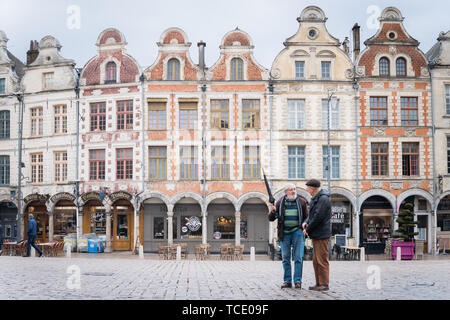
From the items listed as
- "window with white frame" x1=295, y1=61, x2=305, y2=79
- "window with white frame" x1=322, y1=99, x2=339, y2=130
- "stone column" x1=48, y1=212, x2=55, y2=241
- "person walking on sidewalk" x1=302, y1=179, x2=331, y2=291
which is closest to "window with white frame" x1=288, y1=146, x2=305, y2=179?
"window with white frame" x1=322, y1=99, x2=339, y2=130

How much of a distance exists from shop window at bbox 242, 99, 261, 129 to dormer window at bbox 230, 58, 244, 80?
145 cm

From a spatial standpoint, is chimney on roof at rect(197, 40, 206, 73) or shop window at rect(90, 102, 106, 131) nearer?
chimney on roof at rect(197, 40, 206, 73)

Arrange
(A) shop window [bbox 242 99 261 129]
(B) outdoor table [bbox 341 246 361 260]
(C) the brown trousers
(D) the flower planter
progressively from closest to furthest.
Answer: (C) the brown trousers < (D) the flower planter < (B) outdoor table [bbox 341 246 361 260] < (A) shop window [bbox 242 99 261 129]

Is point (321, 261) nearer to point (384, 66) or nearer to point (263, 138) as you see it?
point (263, 138)

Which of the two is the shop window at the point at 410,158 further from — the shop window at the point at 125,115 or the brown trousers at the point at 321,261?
the brown trousers at the point at 321,261

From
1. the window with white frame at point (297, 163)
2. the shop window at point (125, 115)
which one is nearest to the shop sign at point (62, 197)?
the shop window at point (125, 115)

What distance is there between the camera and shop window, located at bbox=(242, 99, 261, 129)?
3192 centimetres

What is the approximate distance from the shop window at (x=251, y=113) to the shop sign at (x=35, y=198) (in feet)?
41.6

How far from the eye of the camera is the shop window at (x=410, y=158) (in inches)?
1249

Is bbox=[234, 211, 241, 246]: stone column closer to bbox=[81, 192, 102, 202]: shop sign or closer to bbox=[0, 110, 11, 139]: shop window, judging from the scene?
bbox=[81, 192, 102, 202]: shop sign

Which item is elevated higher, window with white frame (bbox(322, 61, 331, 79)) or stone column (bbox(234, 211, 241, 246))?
window with white frame (bbox(322, 61, 331, 79))
